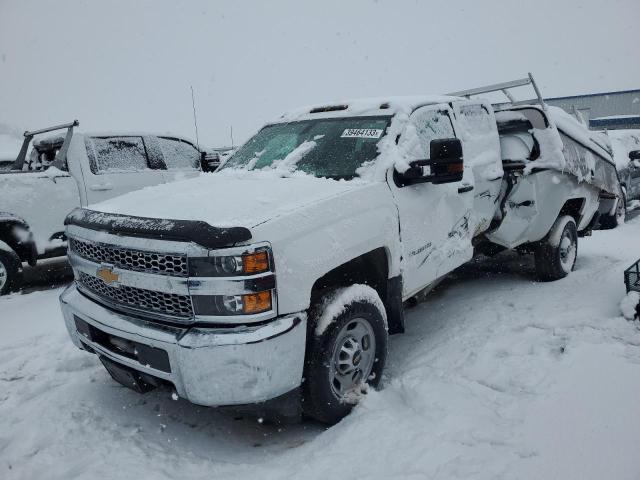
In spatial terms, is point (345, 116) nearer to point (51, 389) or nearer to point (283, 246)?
point (283, 246)

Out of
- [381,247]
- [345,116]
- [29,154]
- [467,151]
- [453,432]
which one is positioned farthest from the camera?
[29,154]

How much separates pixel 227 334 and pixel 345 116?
2174 mm

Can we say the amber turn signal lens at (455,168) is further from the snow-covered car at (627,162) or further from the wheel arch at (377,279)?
the snow-covered car at (627,162)

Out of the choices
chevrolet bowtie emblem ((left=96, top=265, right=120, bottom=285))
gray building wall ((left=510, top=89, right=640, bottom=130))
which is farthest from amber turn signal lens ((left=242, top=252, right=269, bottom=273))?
gray building wall ((left=510, top=89, right=640, bottom=130))

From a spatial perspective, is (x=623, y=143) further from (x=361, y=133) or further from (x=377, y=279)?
(x=377, y=279)

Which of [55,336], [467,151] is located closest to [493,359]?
[467,151]

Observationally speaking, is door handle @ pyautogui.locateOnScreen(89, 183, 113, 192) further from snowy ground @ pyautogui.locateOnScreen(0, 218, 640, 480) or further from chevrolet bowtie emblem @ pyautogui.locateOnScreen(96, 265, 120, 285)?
chevrolet bowtie emblem @ pyautogui.locateOnScreen(96, 265, 120, 285)

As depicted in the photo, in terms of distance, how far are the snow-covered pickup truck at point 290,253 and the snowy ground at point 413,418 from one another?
34 cm

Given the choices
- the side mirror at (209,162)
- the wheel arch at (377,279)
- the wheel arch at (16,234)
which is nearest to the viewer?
the wheel arch at (377,279)

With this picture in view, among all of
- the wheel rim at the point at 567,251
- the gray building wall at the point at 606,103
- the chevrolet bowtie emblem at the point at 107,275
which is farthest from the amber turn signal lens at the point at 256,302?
the gray building wall at the point at 606,103

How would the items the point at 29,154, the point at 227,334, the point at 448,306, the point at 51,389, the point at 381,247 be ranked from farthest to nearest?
the point at 29,154 → the point at 448,306 → the point at 51,389 → the point at 381,247 → the point at 227,334

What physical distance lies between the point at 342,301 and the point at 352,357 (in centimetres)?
40

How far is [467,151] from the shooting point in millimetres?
4066

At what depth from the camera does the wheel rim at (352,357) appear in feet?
9.26
